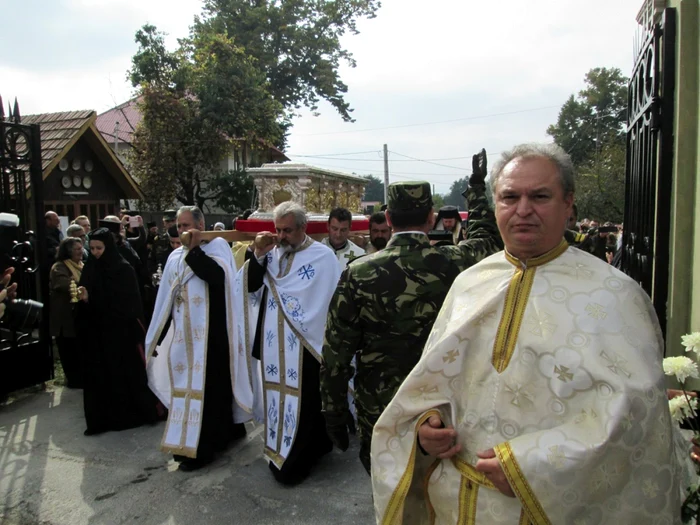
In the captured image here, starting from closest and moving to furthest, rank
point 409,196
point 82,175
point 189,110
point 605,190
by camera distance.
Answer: point 409,196
point 82,175
point 189,110
point 605,190

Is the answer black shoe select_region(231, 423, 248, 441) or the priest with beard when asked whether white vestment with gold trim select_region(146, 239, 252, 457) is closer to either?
black shoe select_region(231, 423, 248, 441)

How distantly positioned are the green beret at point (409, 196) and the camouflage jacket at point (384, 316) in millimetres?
131

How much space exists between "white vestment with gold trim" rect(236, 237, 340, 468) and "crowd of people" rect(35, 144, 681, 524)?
0.04 feet

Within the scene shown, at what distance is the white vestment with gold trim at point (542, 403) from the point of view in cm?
152

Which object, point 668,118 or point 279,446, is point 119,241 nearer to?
point 279,446

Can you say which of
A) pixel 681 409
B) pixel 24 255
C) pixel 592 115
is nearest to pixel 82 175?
pixel 24 255

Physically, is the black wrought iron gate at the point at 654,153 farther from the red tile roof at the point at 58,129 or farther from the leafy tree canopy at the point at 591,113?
the leafy tree canopy at the point at 591,113

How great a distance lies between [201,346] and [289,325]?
32.7 inches

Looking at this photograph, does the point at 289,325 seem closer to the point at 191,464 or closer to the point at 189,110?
the point at 191,464

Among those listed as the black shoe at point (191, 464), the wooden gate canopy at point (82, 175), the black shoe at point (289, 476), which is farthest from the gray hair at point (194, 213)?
Answer: the wooden gate canopy at point (82, 175)

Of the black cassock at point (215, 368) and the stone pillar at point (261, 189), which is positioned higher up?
the stone pillar at point (261, 189)

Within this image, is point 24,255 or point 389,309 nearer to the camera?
point 389,309

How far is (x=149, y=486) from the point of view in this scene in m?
4.29

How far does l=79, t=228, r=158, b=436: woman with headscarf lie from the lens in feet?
17.6
